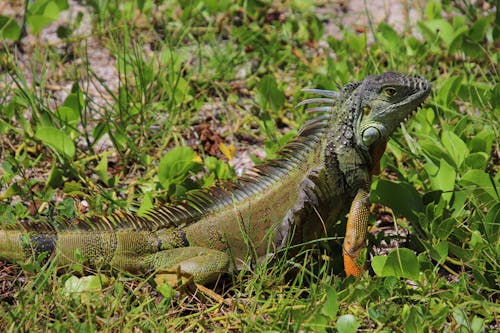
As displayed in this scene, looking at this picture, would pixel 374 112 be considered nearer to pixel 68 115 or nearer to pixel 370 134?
pixel 370 134

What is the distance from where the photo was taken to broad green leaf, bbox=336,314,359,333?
3.36 m

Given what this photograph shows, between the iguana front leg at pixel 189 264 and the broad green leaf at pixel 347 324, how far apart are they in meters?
0.71

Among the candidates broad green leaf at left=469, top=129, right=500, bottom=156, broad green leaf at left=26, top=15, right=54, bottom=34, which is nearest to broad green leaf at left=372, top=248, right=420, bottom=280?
broad green leaf at left=469, top=129, right=500, bottom=156

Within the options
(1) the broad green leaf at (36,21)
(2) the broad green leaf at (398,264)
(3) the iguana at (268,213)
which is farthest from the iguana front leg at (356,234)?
(1) the broad green leaf at (36,21)

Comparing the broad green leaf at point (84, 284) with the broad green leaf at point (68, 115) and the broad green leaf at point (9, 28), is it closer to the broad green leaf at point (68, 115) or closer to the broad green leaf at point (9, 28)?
the broad green leaf at point (68, 115)

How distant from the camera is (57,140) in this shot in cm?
450

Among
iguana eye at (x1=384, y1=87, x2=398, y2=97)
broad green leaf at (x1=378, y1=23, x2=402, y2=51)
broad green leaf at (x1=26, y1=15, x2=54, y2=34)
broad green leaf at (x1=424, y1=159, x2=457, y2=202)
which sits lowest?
broad green leaf at (x1=424, y1=159, x2=457, y2=202)

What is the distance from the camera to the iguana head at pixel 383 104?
3.99 meters

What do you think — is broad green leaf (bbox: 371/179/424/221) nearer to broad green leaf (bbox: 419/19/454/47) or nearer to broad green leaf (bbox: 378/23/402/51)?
broad green leaf (bbox: 378/23/402/51)

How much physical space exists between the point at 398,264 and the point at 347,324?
495 mm

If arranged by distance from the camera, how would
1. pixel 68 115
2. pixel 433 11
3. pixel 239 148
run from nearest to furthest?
1. pixel 68 115
2. pixel 239 148
3. pixel 433 11

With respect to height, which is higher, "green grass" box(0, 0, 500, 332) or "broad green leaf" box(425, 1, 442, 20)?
"broad green leaf" box(425, 1, 442, 20)

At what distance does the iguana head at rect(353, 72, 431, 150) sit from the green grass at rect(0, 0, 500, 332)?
28 cm

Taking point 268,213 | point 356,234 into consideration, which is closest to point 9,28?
point 268,213
